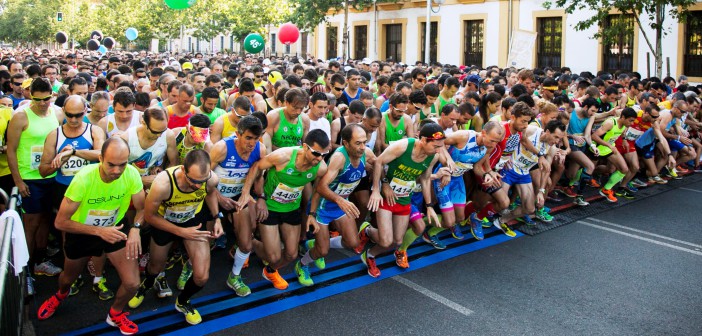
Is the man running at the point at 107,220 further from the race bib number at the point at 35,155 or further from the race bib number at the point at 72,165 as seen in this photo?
the race bib number at the point at 35,155

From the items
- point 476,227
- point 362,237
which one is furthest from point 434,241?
point 362,237

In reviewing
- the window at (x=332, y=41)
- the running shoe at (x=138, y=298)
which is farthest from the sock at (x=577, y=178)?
the window at (x=332, y=41)

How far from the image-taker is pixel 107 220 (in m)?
4.85

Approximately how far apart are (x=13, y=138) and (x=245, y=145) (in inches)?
90.3

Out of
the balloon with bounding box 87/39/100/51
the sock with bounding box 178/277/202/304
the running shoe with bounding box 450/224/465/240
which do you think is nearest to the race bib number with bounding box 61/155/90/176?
the sock with bounding box 178/277/202/304

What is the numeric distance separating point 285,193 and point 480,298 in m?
2.17

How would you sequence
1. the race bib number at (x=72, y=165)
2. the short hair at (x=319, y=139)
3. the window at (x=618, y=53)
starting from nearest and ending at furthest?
the short hair at (x=319, y=139)
the race bib number at (x=72, y=165)
the window at (x=618, y=53)

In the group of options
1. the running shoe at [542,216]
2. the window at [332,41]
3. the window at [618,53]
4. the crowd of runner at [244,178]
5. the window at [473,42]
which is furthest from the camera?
the window at [332,41]

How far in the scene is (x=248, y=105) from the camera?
21.8 ft

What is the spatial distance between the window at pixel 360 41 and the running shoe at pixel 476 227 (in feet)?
93.2

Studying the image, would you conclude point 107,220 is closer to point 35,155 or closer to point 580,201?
point 35,155

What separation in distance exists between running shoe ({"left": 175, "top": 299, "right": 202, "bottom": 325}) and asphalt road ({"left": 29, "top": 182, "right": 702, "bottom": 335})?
87 mm

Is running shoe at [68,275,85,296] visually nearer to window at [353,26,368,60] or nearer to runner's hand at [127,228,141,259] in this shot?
runner's hand at [127,228,141,259]

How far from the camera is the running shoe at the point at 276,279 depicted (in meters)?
6.00
